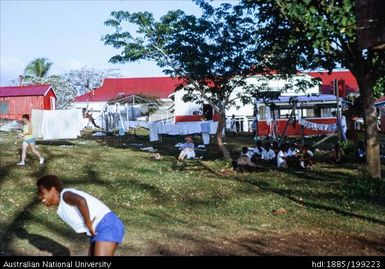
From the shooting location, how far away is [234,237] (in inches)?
345

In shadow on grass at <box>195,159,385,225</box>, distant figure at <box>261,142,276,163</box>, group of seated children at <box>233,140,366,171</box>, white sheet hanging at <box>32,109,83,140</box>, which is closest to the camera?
shadow on grass at <box>195,159,385,225</box>

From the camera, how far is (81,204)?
4.92m

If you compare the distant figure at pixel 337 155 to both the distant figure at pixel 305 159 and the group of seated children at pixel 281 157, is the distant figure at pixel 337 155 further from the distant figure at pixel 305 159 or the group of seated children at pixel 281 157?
the distant figure at pixel 305 159

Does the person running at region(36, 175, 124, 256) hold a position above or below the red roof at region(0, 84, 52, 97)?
below

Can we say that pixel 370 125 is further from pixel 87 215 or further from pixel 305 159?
pixel 87 215

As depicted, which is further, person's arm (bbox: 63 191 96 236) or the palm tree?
the palm tree

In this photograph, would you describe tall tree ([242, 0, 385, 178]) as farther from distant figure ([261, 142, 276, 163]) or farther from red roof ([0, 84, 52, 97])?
red roof ([0, 84, 52, 97])

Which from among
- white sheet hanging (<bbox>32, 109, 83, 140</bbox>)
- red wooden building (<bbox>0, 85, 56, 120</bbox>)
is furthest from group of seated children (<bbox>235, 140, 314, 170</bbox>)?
red wooden building (<bbox>0, 85, 56, 120</bbox>)

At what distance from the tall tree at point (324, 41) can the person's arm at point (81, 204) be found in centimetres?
795

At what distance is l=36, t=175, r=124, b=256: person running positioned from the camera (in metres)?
4.93

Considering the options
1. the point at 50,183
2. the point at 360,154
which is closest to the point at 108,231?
the point at 50,183

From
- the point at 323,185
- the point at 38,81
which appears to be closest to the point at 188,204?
the point at 323,185

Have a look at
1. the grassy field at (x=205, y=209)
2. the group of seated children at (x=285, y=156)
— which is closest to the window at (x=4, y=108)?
the grassy field at (x=205, y=209)

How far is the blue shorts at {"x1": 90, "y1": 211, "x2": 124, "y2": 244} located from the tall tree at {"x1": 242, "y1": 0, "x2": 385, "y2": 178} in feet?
25.6
